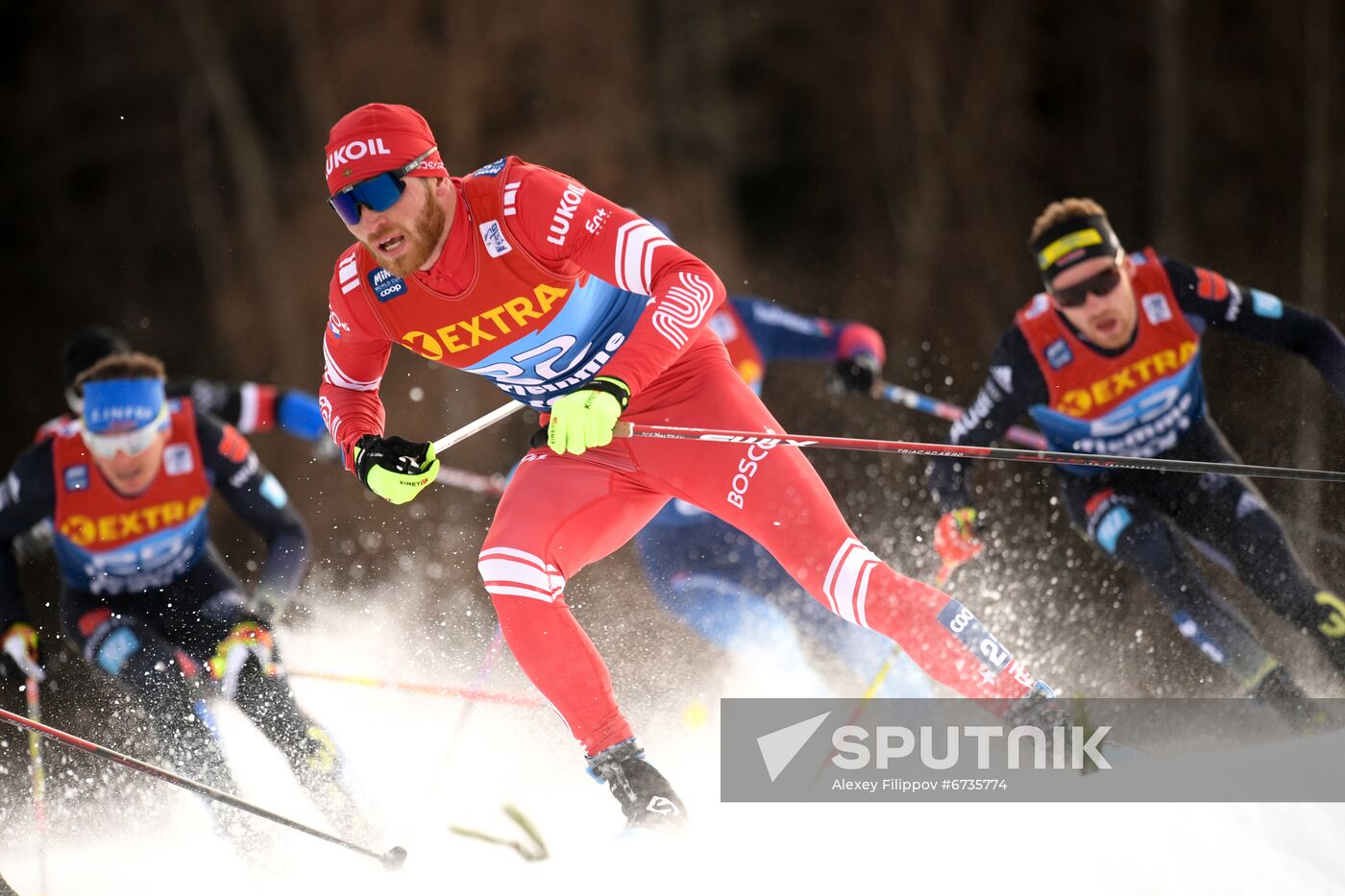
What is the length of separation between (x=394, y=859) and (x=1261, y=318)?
8.99ft

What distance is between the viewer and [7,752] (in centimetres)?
659

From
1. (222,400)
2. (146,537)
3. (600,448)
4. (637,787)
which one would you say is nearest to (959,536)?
(600,448)

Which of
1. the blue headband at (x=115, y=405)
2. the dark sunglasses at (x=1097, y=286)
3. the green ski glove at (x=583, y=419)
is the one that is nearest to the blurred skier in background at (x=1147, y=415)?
the dark sunglasses at (x=1097, y=286)

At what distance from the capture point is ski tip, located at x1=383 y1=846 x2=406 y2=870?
11.8ft

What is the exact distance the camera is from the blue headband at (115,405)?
175 inches

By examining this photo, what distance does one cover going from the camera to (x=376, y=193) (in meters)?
3.06

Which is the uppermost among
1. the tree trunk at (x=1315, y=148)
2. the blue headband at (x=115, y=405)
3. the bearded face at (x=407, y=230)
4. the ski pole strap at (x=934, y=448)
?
the tree trunk at (x=1315, y=148)

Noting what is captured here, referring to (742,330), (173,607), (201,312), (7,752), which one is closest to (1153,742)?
(742,330)

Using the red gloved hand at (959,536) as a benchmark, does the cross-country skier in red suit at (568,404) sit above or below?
below

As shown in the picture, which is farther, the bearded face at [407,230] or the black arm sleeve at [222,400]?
the black arm sleeve at [222,400]

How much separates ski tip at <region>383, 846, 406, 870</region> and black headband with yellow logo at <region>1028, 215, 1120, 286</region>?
7.74 ft
